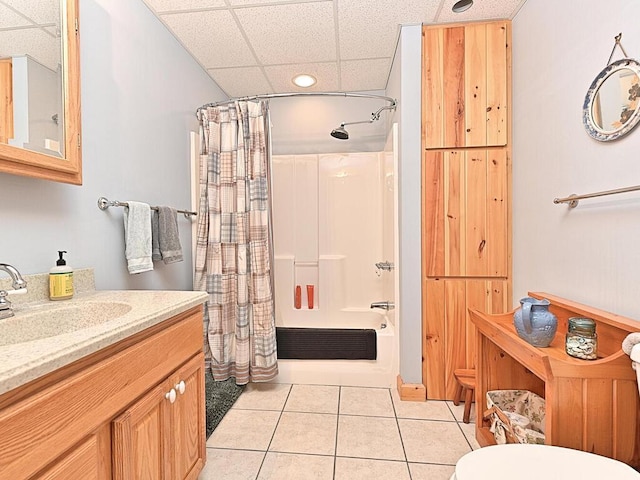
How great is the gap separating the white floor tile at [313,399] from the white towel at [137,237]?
3.93 feet

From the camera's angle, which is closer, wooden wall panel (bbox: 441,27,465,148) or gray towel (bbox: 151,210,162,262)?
gray towel (bbox: 151,210,162,262)

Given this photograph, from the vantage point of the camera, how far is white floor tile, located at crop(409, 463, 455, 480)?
1512 mm

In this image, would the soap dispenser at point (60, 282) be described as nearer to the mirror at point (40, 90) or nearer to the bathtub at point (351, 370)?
the mirror at point (40, 90)

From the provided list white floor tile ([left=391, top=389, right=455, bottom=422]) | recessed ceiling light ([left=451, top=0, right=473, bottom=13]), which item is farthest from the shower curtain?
recessed ceiling light ([left=451, top=0, right=473, bottom=13])

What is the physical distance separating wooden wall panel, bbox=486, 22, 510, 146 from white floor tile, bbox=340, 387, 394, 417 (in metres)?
1.75

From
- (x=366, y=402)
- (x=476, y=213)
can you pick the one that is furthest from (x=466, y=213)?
(x=366, y=402)

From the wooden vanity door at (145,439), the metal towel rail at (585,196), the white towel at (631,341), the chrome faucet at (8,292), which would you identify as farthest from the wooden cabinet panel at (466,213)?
the chrome faucet at (8,292)

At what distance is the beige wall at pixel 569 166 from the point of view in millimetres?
1273

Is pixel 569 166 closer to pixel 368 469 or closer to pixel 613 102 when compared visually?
pixel 613 102

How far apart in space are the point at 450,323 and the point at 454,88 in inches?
58.2

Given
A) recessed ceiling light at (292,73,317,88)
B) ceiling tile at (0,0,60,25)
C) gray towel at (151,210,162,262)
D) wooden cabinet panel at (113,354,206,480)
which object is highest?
recessed ceiling light at (292,73,317,88)

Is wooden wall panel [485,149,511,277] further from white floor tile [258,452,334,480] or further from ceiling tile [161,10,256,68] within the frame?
ceiling tile [161,10,256,68]

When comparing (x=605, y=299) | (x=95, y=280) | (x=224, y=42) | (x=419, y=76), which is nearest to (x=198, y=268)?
(x=95, y=280)

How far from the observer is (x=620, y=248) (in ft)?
4.24
